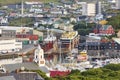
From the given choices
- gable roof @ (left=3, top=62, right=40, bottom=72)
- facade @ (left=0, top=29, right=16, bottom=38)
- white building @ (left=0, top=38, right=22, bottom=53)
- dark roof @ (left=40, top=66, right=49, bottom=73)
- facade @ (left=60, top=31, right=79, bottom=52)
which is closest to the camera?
gable roof @ (left=3, top=62, right=40, bottom=72)

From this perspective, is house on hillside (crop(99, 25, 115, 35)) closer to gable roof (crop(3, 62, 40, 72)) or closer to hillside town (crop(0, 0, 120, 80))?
hillside town (crop(0, 0, 120, 80))

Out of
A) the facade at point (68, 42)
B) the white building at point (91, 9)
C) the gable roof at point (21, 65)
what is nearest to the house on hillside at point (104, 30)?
the facade at point (68, 42)

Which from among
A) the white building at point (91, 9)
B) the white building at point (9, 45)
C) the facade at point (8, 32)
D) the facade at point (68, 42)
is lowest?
the white building at point (91, 9)

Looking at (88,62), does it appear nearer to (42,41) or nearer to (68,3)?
(42,41)

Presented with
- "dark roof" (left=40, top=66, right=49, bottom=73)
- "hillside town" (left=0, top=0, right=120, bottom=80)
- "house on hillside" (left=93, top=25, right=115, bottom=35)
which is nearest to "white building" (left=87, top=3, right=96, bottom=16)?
"hillside town" (left=0, top=0, right=120, bottom=80)

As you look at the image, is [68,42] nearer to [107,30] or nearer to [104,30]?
[107,30]

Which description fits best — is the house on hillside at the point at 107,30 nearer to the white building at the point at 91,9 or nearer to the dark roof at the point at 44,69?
the dark roof at the point at 44,69

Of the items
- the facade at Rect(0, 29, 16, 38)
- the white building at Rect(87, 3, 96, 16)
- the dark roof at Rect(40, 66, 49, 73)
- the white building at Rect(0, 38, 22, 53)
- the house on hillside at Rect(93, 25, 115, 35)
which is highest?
the dark roof at Rect(40, 66, 49, 73)
